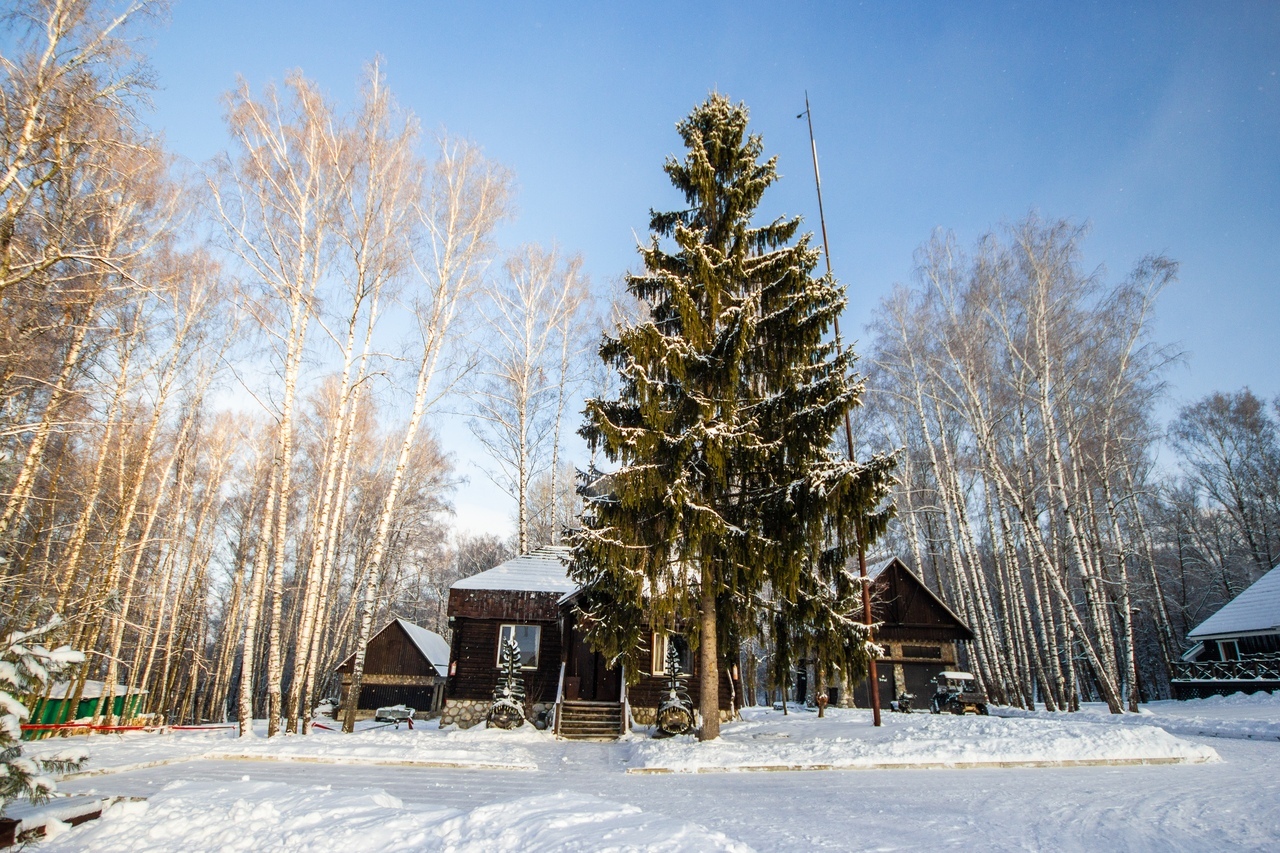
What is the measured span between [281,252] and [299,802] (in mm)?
12555

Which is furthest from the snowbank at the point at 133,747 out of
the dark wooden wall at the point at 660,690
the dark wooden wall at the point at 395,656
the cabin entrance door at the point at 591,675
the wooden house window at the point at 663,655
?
the dark wooden wall at the point at 395,656

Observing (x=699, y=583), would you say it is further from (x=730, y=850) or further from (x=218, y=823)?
(x=218, y=823)

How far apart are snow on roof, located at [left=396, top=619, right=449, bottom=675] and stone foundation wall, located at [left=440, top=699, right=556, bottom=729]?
42.2 ft

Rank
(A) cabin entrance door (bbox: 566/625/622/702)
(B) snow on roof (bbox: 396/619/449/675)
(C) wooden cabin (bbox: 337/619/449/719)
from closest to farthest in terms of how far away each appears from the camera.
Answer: (A) cabin entrance door (bbox: 566/625/622/702) → (C) wooden cabin (bbox: 337/619/449/719) → (B) snow on roof (bbox: 396/619/449/675)

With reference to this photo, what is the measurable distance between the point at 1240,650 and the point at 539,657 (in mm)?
25891

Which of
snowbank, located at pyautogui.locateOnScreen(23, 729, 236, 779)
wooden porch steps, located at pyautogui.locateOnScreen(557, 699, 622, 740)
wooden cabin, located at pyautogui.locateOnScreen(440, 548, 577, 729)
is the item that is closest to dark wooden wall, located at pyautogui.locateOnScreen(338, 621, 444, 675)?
wooden cabin, located at pyautogui.locateOnScreen(440, 548, 577, 729)

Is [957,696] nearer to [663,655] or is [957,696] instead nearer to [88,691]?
[663,655]

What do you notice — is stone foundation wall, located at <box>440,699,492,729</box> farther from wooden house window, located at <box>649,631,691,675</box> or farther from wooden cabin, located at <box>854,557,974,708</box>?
wooden cabin, located at <box>854,557,974,708</box>

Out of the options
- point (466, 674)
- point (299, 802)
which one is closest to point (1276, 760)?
point (299, 802)

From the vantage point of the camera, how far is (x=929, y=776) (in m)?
9.20

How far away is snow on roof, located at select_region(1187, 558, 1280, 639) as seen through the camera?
69.7ft

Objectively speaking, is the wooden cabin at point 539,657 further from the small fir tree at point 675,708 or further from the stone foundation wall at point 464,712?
→ the small fir tree at point 675,708

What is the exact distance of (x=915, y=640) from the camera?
81.4 ft

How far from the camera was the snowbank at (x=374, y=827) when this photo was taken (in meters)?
4.82
